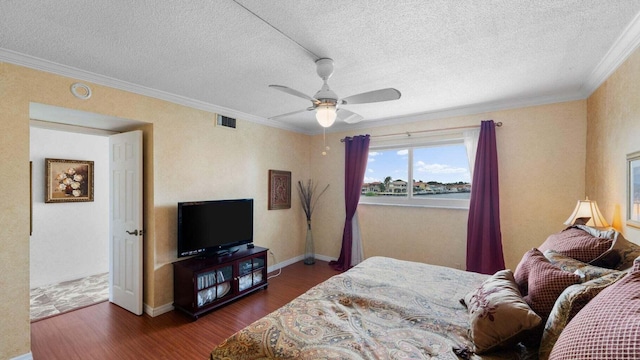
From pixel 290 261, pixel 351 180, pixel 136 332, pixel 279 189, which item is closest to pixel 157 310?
pixel 136 332

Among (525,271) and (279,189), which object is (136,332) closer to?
(279,189)

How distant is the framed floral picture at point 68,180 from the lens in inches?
155

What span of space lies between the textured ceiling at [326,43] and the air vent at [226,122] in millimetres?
646

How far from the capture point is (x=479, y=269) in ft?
11.5

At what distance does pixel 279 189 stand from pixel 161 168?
198cm

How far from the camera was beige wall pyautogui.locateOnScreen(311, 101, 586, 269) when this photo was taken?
314 cm

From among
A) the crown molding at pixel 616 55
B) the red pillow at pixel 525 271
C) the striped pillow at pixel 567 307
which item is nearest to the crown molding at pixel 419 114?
the crown molding at pixel 616 55

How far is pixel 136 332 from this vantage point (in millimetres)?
2693

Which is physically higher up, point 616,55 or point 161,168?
point 616,55

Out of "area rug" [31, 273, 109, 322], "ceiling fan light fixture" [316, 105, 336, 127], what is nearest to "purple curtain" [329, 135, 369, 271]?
"ceiling fan light fixture" [316, 105, 336, 127]

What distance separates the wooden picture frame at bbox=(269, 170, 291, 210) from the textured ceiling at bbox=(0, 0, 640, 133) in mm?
1819

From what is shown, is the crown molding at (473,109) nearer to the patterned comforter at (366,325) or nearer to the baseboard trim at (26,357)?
the patterned comforter at (366,325)

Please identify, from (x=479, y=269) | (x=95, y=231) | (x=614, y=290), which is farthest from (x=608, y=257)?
(x=95, y=231)

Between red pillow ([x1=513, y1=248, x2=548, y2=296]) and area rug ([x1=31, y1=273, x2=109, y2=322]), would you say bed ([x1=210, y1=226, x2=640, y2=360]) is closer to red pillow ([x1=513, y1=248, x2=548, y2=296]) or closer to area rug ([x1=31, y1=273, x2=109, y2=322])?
red pillow ([x1=513, y1=248, x2=548, y2=296])
